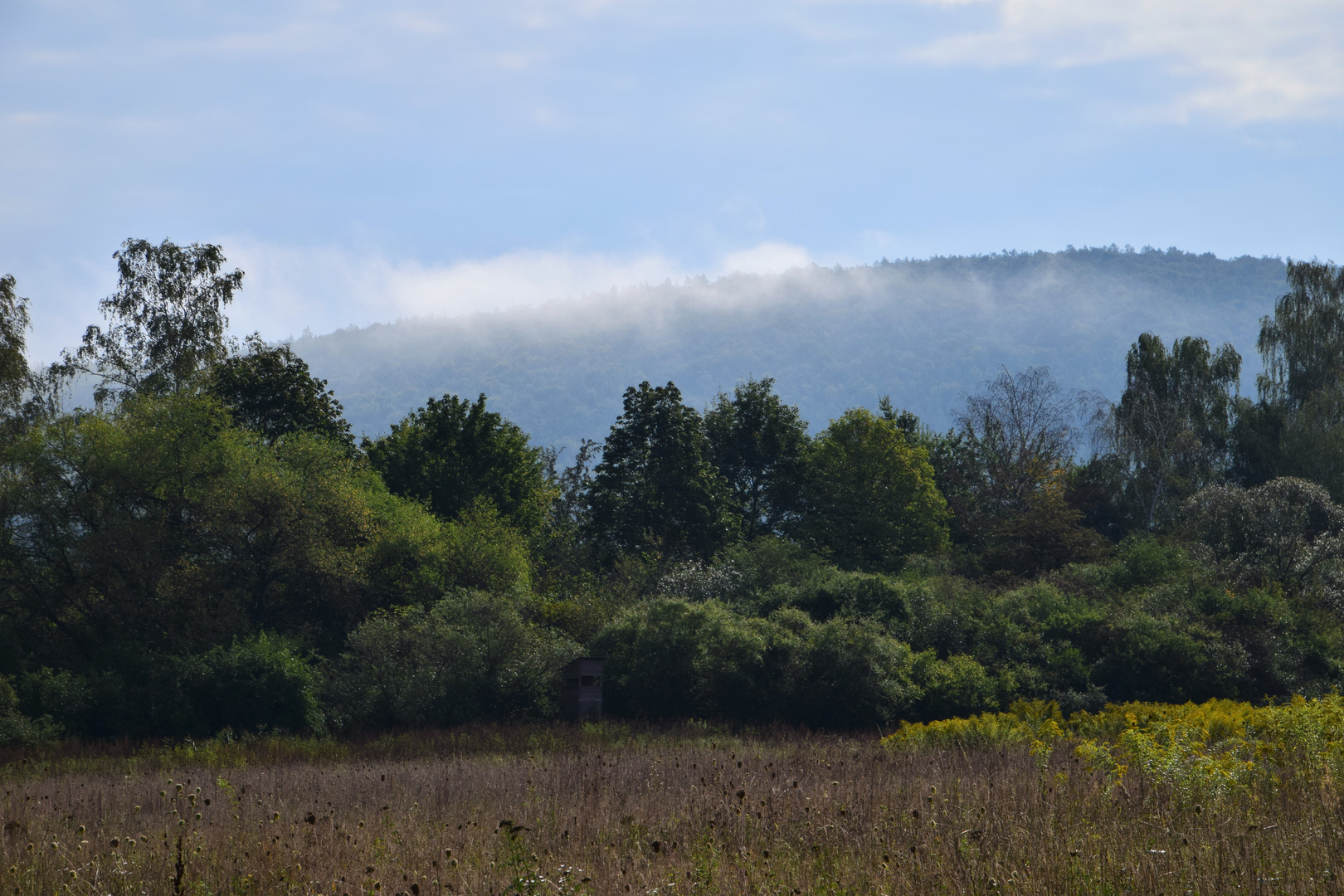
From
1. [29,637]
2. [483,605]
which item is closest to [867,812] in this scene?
[483,605]

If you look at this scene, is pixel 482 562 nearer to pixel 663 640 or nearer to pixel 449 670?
pixel 449 670

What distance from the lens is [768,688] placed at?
20.8 metres

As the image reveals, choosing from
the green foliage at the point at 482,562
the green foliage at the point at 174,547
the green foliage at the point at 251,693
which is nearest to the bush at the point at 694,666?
the green foliage at the point at 482,562

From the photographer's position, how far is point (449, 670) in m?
20.7

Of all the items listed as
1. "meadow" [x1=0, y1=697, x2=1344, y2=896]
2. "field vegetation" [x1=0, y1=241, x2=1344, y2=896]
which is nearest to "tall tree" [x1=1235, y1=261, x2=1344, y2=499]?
"field vegetation" [x1=0, y1=241, x2=1344, y2=896]

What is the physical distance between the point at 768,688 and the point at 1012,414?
35802mm

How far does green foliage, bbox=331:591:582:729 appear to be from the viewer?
20328 mm

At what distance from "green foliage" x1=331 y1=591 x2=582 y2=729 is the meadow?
6449mm

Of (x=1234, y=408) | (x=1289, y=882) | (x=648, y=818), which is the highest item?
(x=1234, y=408)

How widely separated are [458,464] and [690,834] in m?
30.8

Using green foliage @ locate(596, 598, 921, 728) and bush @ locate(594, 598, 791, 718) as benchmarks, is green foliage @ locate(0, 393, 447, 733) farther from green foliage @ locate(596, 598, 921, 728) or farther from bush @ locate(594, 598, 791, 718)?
green foliage @ locate(596, 598, 921, 728)

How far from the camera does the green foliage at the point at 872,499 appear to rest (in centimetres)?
4050

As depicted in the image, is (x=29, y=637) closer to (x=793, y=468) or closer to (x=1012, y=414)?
(x=793, y=468)

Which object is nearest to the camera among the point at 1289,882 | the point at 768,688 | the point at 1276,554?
the point at 1289,882
